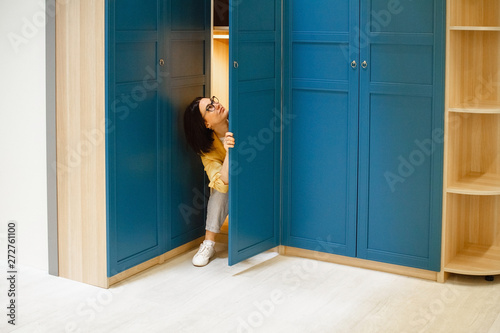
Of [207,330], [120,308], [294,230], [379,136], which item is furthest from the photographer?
[294,230]

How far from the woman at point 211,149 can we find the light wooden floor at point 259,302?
0.67 ft

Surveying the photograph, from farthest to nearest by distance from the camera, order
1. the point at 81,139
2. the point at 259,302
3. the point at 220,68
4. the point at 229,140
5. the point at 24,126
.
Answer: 1. the point at 220,68
2. the point at 24,126
3. the point at 229,140
4. the point at 81,139
5. the point at 259,302

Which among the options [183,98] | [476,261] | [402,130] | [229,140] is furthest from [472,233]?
[183,98]

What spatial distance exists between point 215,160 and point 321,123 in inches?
24.3

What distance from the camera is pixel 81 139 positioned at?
3.36 m

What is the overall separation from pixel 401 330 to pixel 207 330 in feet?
2.72

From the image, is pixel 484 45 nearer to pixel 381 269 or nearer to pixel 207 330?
pixel 381 269

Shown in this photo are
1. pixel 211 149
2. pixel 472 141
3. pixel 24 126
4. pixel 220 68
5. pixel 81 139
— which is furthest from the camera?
pixel 220 68

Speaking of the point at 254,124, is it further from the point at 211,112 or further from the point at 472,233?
the point at 472,233

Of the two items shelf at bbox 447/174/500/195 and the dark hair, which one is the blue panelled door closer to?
shelf at bbox 447/174/500/195

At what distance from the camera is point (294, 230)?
3896 mm

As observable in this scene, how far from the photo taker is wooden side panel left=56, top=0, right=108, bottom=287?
10.7 ft

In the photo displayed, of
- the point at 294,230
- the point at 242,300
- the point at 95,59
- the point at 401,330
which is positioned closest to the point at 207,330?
the point at 242,300

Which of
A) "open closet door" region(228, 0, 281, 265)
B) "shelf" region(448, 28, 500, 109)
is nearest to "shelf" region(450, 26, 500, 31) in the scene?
"shelf" region(448, 28, 500, 109)
